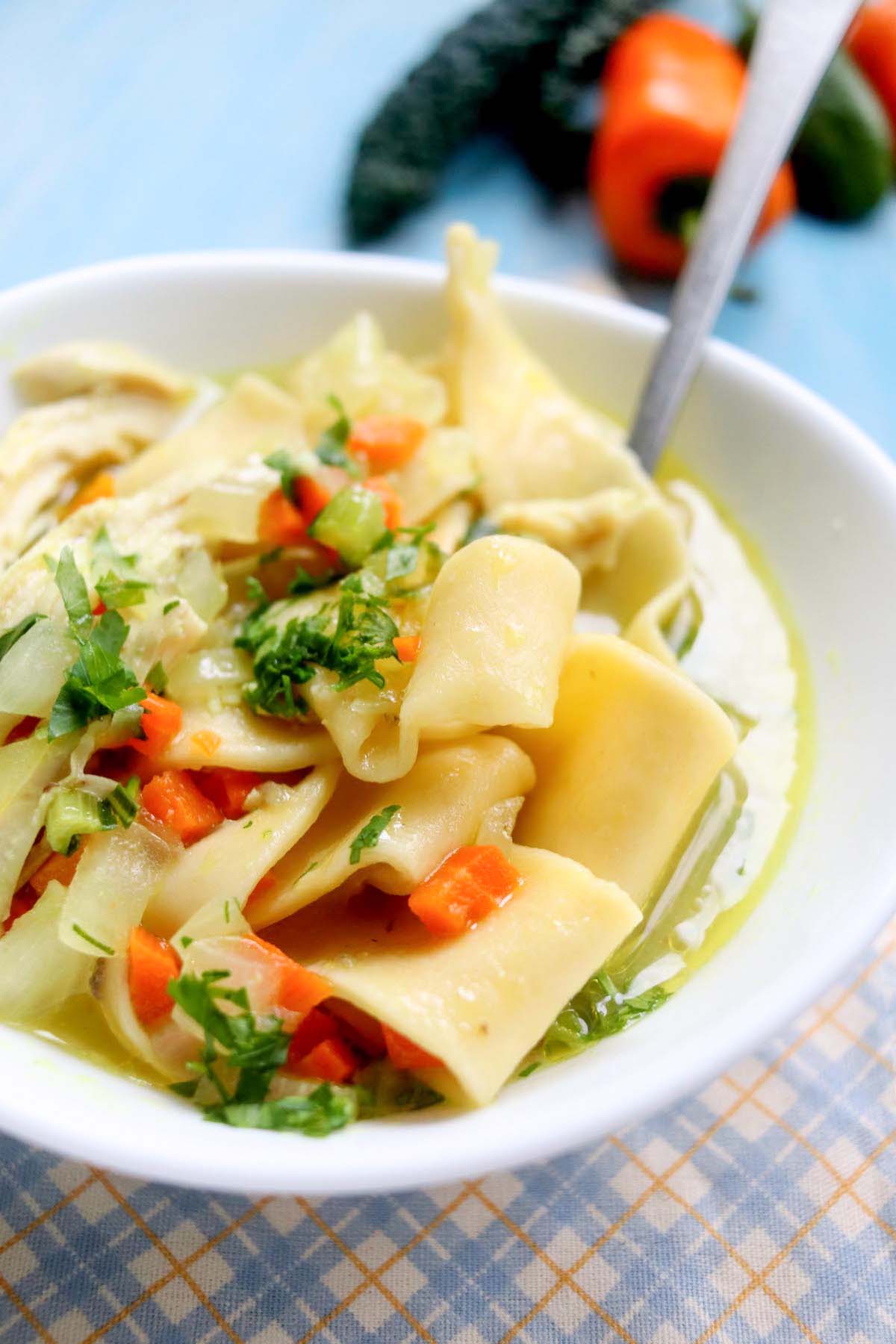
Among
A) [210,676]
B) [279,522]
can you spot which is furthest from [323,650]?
[279,522]

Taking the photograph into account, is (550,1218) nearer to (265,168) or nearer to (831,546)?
(831,546)

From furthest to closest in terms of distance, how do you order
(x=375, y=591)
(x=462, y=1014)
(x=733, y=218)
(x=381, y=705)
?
1. (x=733, y=218)
2. (x=375, y=591)
3. (x=381, y=705)
4. (x=462, y=1014)

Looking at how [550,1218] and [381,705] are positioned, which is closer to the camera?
[550,1218]

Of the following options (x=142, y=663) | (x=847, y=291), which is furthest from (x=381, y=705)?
(x=847, y=291)

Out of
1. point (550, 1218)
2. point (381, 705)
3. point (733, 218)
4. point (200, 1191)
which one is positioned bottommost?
point (200, 1191)

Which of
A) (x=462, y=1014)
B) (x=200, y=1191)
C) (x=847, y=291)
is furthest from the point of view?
(x=847, y=291)

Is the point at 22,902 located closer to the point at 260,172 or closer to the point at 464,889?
the point at 464,889

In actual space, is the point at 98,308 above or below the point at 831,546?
below
